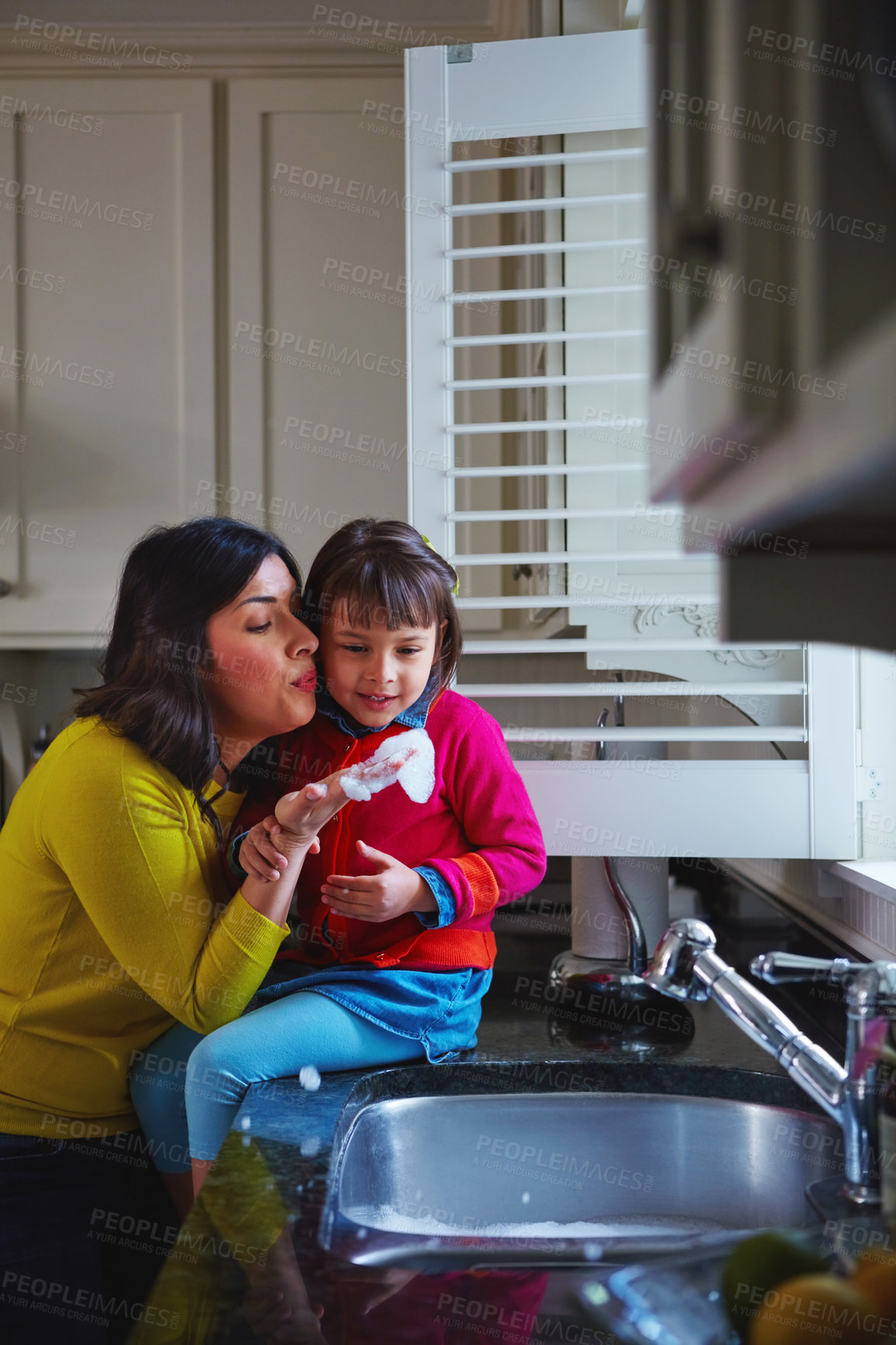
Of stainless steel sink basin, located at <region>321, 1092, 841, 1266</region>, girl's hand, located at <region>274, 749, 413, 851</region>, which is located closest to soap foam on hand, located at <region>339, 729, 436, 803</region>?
girl's hand, located at <region>274, 749, 413, 851</region>

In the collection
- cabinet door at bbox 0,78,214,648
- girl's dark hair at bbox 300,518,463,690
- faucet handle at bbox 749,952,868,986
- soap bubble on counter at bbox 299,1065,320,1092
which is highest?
cabinet door at bbox 0,78,214,648

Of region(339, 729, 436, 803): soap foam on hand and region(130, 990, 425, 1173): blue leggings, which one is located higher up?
region(339, 729, 436, 803): soap foam on hand

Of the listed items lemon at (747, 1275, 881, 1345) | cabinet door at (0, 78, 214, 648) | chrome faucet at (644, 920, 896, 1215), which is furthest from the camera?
cabinet door at (0, 78, 214, 648)

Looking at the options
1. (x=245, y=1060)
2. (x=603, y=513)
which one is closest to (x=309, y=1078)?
(x=245, y=1060)

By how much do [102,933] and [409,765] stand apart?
315 millimetres

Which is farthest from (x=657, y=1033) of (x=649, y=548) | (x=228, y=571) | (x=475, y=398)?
(x=475, y=398)

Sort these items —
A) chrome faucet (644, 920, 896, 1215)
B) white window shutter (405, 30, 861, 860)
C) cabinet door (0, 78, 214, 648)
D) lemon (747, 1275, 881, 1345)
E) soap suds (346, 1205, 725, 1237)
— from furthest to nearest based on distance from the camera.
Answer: cabinet door (0, 78, 214, 648) < white window shutter (405, 30, 861, 860) < soap suds (346, 1205, 725, 1237) < chrome faucet (644, 920, 896, 1215) < lemon (747, 1275, 881, 1345)

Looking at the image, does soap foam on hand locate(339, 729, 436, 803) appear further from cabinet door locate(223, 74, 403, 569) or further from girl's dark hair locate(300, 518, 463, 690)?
cabinet door locate(223, 74, 403, 569)

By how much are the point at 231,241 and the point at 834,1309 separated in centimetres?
229

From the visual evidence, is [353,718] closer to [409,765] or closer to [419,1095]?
[409,765]

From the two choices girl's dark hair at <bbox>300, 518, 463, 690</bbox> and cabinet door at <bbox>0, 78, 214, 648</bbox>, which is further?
cabinet door at <bbox>0, 78, 214, 648</bbox>

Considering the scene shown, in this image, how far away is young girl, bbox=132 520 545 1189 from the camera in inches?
37.7

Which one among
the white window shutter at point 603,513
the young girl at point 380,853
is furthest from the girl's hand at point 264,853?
the white window shutter at point 603,513

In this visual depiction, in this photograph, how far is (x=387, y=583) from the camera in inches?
40.3
